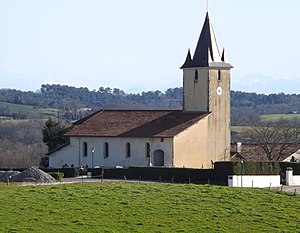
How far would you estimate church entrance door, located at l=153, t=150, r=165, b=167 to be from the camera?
255 ft

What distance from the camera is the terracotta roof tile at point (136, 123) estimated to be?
259ft

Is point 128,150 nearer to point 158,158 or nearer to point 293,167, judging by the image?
point 158,158

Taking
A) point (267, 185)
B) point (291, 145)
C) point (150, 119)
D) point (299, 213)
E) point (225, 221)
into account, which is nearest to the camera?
point (225, 221)

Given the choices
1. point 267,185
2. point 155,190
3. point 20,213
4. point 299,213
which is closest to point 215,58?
point 267,185

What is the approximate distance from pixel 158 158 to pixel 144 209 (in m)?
31.9

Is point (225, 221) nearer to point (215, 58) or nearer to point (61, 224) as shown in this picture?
point (61, 224)

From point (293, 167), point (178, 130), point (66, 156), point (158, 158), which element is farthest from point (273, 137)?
point (293, 167)

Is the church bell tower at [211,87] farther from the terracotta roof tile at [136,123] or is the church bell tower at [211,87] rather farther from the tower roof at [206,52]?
the terracotta roof tile at [136,123]

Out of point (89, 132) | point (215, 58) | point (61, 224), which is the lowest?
point (61, 224)

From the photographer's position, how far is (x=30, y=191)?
51344 millimetres

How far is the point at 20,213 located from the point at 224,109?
134 feet

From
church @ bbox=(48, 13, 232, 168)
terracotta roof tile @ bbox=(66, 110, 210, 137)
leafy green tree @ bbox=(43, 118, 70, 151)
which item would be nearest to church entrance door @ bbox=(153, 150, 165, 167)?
church @ bbox=(48, 13, 232, 168)

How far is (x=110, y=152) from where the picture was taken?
265ft

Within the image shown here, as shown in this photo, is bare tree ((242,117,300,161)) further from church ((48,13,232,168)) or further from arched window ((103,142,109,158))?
arched window ((103,142,109,158))
